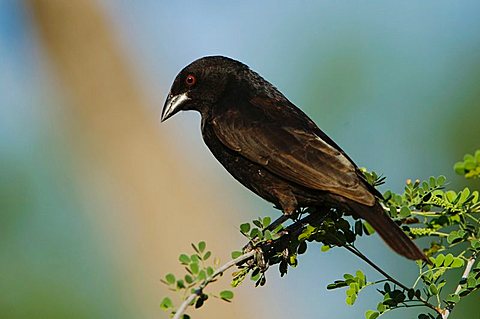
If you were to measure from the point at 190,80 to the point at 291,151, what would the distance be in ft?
3.49

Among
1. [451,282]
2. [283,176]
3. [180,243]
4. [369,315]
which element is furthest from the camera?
[180,243]

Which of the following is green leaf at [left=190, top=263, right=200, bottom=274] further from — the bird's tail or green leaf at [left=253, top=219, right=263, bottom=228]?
the bird's tail

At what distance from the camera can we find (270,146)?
3.73 m

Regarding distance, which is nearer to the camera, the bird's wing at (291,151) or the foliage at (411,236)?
the foliage at (411,236)

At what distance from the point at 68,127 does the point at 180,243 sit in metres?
2.50

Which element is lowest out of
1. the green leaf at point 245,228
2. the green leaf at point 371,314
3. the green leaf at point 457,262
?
the green leaf at point 371,314

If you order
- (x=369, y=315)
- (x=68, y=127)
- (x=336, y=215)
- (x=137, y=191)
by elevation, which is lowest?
(x=369, y=315)

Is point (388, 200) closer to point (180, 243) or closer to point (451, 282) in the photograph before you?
point (451, 282)

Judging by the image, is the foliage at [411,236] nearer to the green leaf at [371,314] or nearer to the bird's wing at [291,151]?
the green leaf at [371,314]

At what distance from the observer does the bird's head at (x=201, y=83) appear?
14.5ft

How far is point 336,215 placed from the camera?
336 cm

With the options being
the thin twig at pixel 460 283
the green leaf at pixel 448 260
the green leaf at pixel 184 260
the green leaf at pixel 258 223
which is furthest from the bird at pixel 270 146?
the green leaf at pixel 184 260

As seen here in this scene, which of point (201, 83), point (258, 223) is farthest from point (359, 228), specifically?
point (201, 83)

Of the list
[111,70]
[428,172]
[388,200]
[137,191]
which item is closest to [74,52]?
[111,70]
